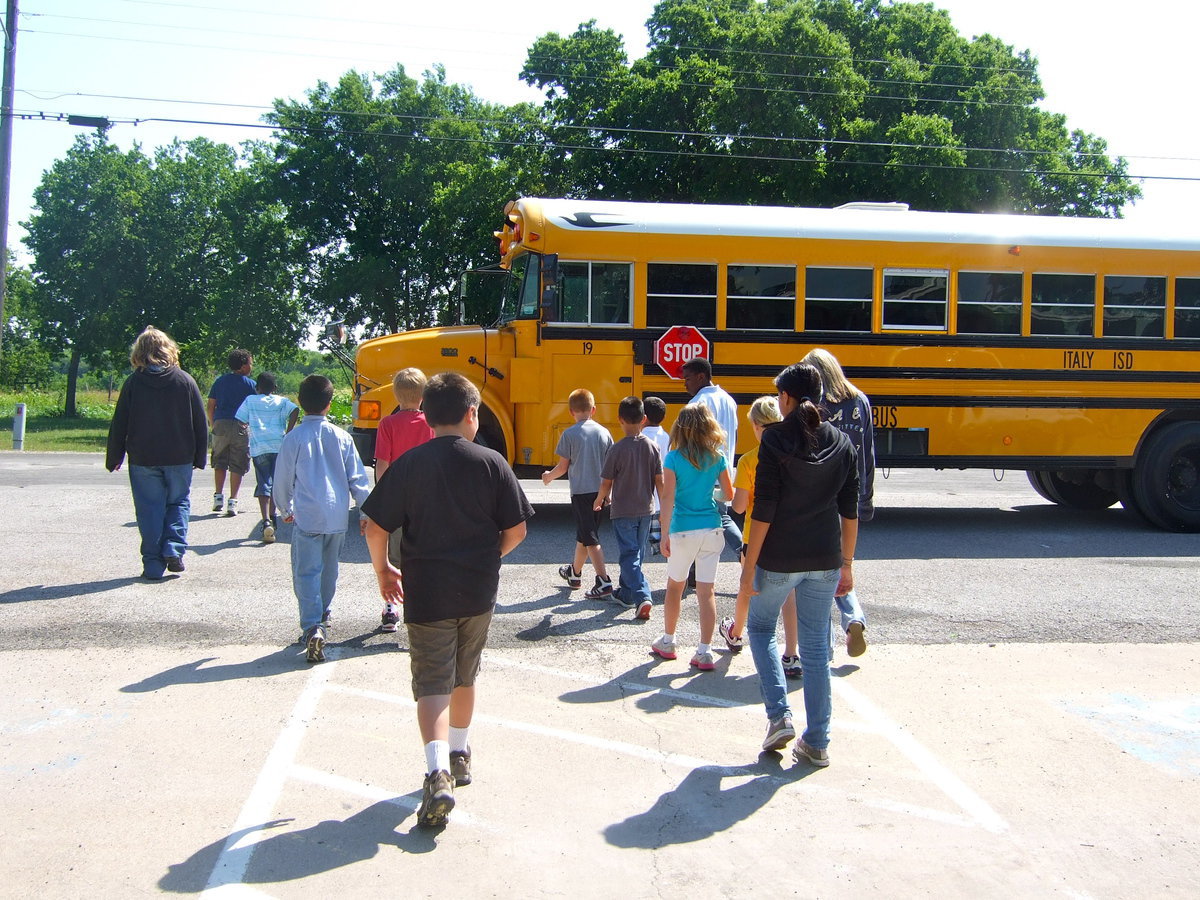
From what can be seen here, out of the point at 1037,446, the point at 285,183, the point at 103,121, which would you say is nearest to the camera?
the point at 1037,446

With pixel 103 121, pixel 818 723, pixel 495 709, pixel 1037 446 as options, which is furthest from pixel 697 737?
pixel 103 121

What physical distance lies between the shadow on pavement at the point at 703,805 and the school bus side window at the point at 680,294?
6.25 meters

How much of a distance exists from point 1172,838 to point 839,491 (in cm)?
172

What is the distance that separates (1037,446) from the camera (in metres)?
10.5

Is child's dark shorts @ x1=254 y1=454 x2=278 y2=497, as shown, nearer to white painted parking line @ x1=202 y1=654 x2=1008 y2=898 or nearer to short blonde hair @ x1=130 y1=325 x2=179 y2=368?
short blonde hair @ x1=130 y1=325 x2=179 y2=368

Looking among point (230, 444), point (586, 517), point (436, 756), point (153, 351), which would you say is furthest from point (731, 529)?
point (230, 444)

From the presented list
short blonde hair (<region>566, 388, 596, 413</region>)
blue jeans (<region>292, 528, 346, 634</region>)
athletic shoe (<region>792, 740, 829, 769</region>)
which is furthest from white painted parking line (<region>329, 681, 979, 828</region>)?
short blonde hair (<region>566, 388, 596, 413</region>)

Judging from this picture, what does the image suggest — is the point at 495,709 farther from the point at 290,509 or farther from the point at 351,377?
the point at 351,377

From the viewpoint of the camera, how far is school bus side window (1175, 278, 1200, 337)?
34.8ft

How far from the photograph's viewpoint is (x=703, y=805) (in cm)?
390

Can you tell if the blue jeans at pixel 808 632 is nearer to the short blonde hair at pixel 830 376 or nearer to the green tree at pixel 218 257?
the short blonde hair at pixel 830 376

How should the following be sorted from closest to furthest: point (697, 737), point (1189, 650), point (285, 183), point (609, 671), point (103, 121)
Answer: point (697, 737)
point (609, 671)
point (1189, 650)
point (103, 121)
point (285, 183)

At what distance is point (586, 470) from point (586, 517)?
0.33m

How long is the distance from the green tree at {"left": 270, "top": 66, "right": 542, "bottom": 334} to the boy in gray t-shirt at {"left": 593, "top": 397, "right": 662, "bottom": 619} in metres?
29.4
